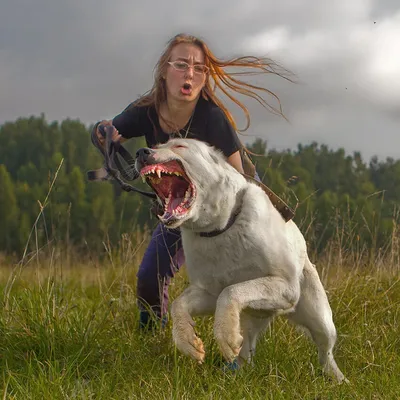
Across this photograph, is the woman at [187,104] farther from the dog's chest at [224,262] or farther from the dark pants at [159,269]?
the dog's chest at [224,262]

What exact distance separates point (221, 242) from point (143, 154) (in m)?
0.66

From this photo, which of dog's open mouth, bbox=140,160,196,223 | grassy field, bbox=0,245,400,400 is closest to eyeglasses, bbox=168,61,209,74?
dog's open mouth, bbox=140,160,196,223

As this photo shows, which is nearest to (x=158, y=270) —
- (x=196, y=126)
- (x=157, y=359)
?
(x=157, y=359)

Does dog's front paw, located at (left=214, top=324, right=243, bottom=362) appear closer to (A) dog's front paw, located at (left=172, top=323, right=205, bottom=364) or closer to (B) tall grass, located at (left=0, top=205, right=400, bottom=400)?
(A) dog's front paw, located at (left=172, top=323, right=205, bottom=364)

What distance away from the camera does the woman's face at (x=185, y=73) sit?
4.30 m

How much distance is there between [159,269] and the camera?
195 inches

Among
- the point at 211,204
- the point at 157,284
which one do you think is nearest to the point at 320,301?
the point at 211,204

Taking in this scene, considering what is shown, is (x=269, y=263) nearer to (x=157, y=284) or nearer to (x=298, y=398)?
(x=298, y=398)

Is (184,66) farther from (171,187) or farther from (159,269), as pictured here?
(159,269)

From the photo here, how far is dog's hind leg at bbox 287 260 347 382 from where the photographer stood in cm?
407

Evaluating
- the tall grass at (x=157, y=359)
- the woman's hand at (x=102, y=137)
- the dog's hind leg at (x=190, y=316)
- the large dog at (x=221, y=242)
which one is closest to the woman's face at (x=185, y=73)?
the woman's hand at (x=102, y=137)

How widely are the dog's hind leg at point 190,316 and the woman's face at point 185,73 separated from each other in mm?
1303

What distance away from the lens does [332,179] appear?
47188mm

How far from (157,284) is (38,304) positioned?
87 centimetres
